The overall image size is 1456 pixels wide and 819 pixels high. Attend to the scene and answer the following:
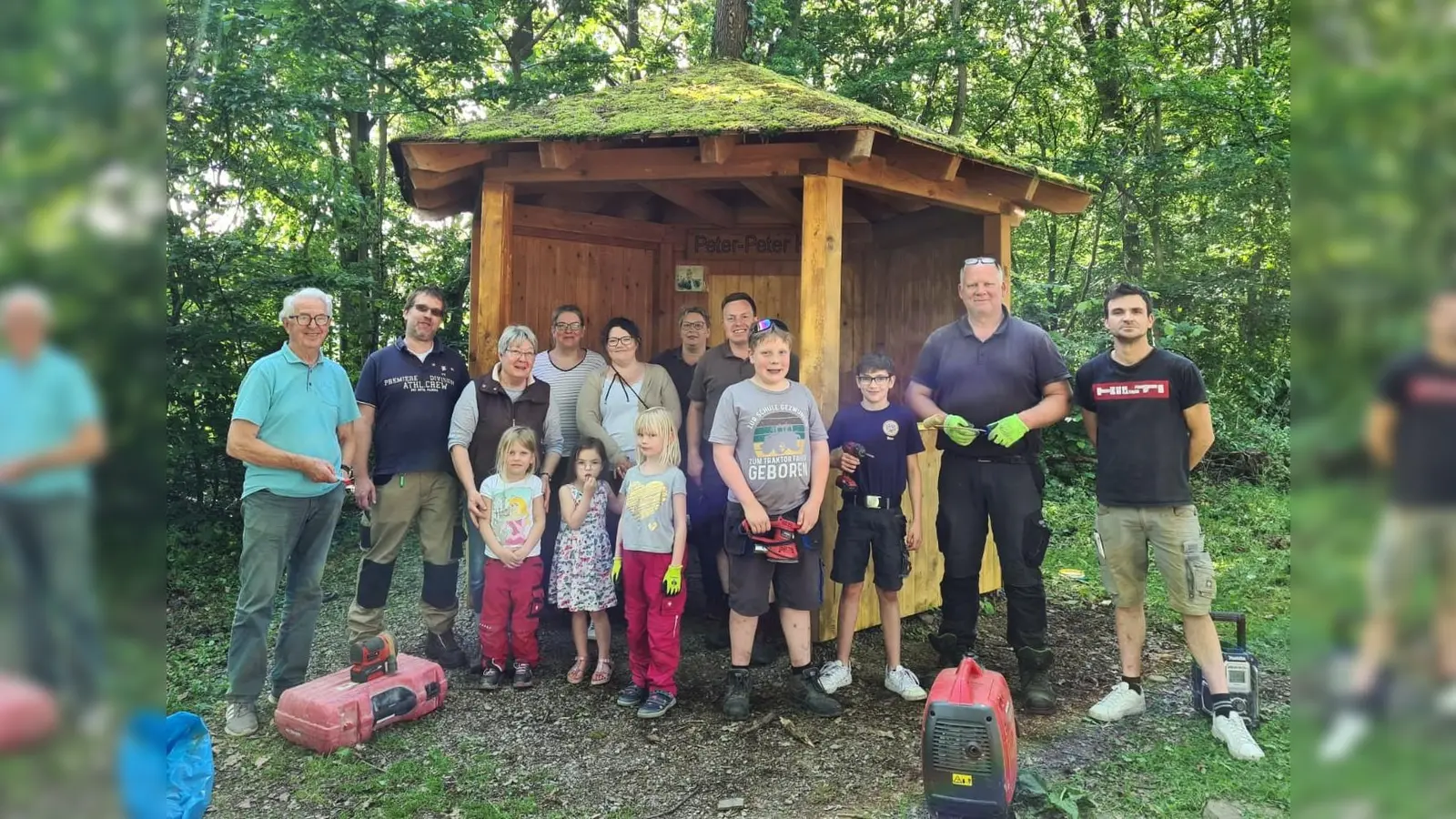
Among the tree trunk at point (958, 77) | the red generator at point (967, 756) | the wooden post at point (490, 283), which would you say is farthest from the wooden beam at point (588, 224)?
the tree trunk at point (958, 77)

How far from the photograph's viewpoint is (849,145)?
4.34 m

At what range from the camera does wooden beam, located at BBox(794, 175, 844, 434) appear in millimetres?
4543

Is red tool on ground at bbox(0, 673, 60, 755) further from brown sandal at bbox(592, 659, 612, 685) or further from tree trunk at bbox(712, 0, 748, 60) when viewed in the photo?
tree trunk at bbox(712, 0, 748, 60)

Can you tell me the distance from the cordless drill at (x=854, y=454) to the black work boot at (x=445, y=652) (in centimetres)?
234

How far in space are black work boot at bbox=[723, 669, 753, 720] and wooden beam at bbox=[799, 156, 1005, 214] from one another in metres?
2.77

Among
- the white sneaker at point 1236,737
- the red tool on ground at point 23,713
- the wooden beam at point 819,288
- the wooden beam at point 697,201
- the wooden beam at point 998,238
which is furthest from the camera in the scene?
the wooden beam at point 697,201

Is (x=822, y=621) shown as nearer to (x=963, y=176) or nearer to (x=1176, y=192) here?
(x=963, y=176)

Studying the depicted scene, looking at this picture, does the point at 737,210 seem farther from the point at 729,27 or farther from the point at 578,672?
the point at 578,672

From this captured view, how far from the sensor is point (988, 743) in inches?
105

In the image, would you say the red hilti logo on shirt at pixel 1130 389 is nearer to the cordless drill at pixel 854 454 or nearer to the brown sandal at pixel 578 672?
the cordless drill at pixel 854 454

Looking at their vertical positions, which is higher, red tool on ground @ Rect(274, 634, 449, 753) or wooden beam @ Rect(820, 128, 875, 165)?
wooden beam @ Rect(820, 128, 875, 165)

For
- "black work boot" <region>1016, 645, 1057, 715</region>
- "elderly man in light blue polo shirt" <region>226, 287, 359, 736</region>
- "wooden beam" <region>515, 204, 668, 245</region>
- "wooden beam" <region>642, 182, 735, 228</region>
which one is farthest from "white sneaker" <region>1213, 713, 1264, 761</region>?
"wooden beam" <region>515, 204, 668, 245</region>

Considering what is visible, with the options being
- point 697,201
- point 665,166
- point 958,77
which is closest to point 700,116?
point 665,166

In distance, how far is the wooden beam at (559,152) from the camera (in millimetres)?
4555
